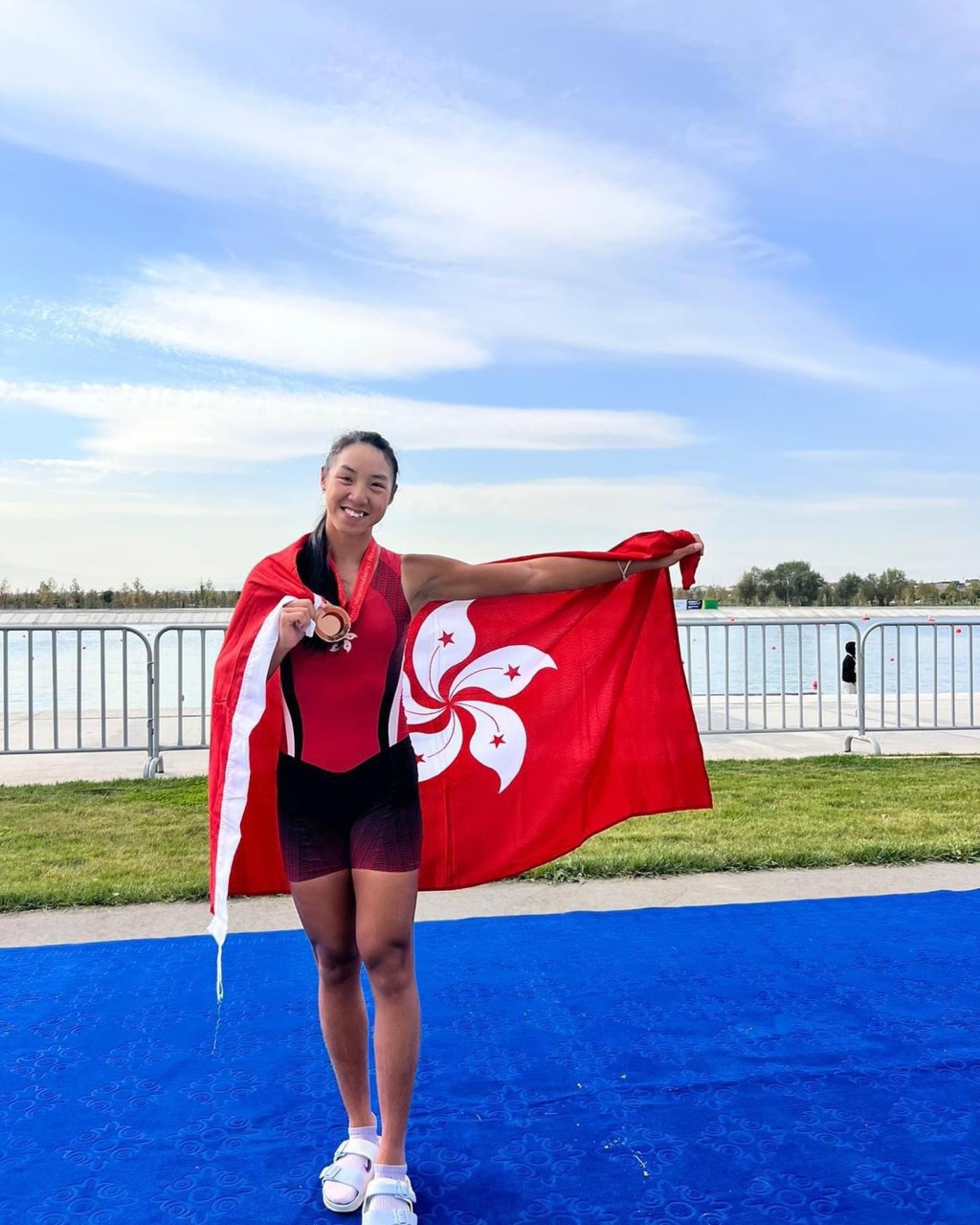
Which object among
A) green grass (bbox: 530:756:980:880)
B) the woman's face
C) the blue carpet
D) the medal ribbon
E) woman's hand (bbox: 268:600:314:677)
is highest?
the woman's face

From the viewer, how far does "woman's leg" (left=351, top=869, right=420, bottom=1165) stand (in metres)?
2.76

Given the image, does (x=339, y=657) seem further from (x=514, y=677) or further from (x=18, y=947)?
(x=18, y=947)

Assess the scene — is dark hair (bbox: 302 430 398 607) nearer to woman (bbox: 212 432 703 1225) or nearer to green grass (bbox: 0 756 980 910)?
woman (bbox: 212 432 703 1225)

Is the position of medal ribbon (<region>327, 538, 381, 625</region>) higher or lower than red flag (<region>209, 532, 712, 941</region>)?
higher

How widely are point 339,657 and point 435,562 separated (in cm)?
46

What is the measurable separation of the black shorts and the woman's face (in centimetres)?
66

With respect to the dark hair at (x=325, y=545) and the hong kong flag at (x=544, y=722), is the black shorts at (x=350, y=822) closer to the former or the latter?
the dark hair at (x=325, y=545)

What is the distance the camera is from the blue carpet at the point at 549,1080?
2.82m

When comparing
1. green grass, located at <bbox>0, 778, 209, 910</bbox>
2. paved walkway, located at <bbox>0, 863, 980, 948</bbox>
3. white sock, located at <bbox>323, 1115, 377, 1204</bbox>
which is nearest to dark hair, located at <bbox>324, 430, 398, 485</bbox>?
white sock, located at <bbox>323, 1115, 377, 1204</bbox>

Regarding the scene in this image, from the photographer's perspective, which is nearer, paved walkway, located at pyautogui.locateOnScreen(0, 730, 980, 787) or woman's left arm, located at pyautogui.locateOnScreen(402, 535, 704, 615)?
woman's left arm, located at pyautogui.locateOnScreen(402, 535, 704, 615)

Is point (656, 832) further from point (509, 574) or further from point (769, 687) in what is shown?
point (769, 687)

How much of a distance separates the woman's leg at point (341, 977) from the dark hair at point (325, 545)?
799 millimetres

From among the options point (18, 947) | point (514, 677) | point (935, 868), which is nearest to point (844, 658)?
point (935, 868)

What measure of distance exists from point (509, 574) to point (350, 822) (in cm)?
100
